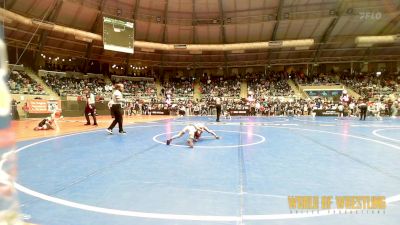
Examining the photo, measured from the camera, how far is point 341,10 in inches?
1260

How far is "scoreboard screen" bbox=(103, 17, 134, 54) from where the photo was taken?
29812mm

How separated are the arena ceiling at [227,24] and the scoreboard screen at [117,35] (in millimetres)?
2434

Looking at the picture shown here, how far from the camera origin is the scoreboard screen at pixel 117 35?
29812mm

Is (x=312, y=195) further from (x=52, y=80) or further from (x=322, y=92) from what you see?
(x=322, y=92)

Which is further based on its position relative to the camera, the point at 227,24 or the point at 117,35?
the point at 227,24

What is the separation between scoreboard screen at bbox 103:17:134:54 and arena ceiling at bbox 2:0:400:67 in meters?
2.43

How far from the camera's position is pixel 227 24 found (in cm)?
3491

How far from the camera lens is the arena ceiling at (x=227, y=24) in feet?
99.6

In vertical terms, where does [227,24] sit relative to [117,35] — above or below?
above

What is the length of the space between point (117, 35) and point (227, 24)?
13265 millimetres

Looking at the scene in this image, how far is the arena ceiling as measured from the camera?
99.6ft

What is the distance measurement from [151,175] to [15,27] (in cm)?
3027

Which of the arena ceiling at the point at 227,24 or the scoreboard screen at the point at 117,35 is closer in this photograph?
the scoreboard screen at the point at 117,35

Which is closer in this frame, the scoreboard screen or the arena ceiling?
the scoreboard screen
